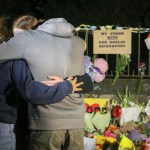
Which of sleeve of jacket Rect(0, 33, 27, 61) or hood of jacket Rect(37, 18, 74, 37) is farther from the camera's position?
hood of jacket Rect(37, 18, 74, 37)

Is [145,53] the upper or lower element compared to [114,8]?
lower

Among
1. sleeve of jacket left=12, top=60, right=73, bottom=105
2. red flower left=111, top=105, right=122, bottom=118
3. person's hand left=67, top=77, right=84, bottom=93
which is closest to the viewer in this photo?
sleeve of jacket left=12, top=60, right=73, bottom=105

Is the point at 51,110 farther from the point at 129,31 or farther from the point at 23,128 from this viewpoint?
the point at 129,31

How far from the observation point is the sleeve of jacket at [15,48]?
10.8ft

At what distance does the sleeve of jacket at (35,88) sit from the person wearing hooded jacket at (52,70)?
58 mm

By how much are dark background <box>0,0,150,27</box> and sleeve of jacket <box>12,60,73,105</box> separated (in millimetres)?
5528

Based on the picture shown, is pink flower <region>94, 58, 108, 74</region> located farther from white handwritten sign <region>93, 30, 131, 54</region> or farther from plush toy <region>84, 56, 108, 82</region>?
white handwritten sign <region>93, 30, 131, 54</region>

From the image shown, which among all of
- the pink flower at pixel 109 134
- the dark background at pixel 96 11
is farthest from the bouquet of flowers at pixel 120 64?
the dark background at pixel 96 11

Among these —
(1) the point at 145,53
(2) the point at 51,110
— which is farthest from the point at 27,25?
(1) the point at 145,53

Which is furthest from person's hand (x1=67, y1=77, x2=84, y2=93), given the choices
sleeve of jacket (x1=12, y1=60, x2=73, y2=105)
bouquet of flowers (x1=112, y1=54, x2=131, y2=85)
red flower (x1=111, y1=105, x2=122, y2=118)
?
bouquet of flowers (x1=112, y1=54, x2=131, y2=85)

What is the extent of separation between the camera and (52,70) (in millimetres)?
3342

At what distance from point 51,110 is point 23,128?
0.44 m

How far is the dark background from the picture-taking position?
29.5 feet

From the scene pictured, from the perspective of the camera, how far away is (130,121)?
235 inches
